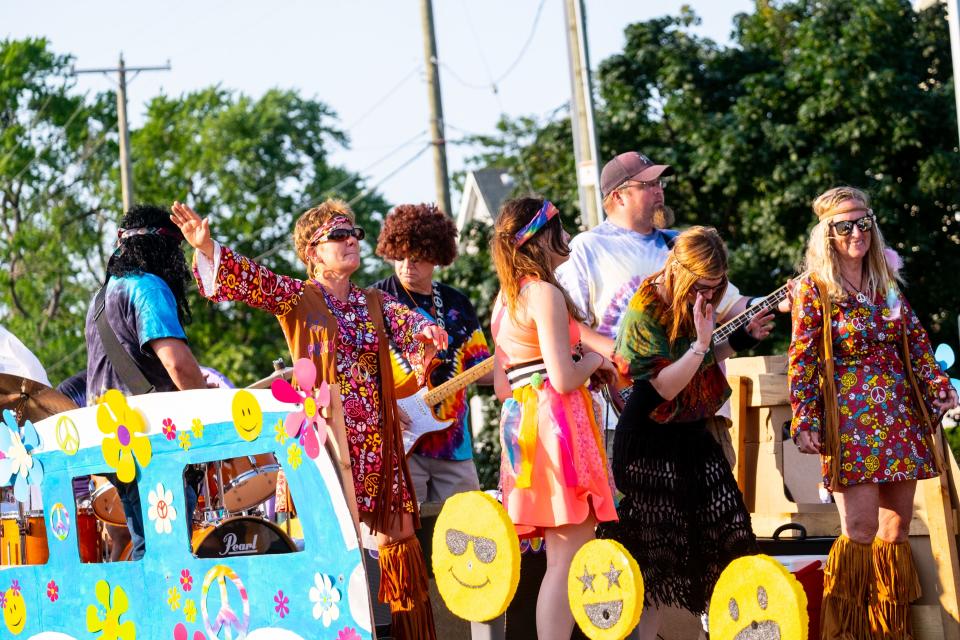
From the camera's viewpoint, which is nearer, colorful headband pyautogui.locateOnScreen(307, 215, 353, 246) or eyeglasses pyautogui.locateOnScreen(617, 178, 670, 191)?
colorful headband pyautogui.locateOnScreen(307, 215, 353, 246)

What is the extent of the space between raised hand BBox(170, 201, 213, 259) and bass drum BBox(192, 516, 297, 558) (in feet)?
3.06

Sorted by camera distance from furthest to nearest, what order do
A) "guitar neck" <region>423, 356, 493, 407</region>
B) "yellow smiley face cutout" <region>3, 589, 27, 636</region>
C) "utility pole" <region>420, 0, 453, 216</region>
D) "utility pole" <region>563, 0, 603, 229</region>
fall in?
"utility pole" <region>420, 0, 453, 216</region> → "utility pole" <region>563, 0, 603, 229</region> → "guitar neck" <region>423, 356, 493, 407</region> → "yellow smiley face cutout" <region>3, 589, 27, 636</region>

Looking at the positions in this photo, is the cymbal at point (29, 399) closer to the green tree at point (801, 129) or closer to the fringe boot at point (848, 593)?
the fringe boot at point (848, 593)

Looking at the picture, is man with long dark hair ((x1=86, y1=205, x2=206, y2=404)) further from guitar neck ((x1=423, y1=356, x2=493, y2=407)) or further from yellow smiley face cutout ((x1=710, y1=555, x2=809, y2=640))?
yellow smiley face cutout ((x1=710, y1=555, x2=809, y2=640))

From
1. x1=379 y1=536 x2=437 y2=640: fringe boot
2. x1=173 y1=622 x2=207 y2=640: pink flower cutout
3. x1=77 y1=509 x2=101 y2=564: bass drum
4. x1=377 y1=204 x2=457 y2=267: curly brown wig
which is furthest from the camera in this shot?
x1=377 y1=204 x2=457 y2=267: curly brown wig

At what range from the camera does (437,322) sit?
6387 millimetres

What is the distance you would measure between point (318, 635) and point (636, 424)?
1.41 m

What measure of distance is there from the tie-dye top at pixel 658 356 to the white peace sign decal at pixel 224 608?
1.55 metres

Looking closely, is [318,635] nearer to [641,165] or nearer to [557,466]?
[557,466]

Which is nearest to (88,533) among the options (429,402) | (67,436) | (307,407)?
(67,436)

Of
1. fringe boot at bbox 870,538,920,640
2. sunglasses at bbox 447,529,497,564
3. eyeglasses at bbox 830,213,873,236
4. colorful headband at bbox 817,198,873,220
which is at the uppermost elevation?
colorful headband at bbox 817,198,873,220

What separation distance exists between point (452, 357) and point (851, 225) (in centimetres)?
226

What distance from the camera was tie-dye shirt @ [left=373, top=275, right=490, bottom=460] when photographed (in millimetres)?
6250

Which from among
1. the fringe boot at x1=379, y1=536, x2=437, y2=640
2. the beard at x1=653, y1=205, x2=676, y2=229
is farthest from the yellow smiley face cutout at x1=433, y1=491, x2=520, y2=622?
the beard at x1=653, y1=205, x2=676, y2=229
